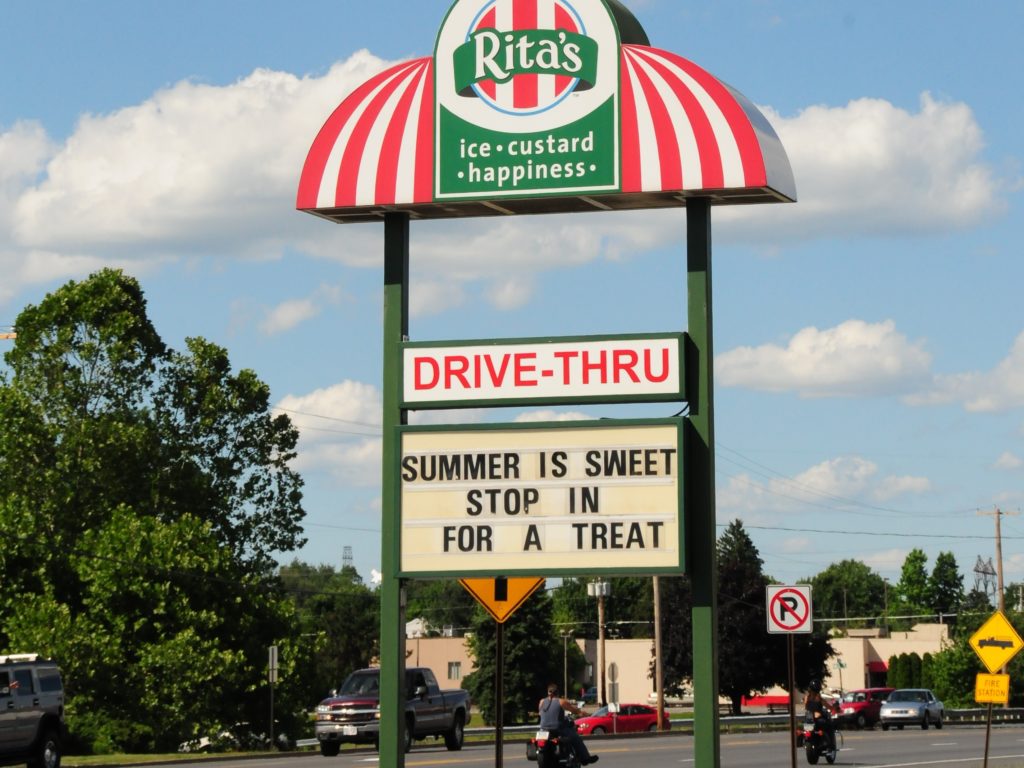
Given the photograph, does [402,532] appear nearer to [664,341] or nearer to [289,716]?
[664,341]

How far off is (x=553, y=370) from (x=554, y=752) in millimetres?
13900

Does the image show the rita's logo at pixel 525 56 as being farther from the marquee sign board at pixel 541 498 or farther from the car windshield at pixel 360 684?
the car windshield at pixel 360 684

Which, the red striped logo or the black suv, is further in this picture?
the black suv

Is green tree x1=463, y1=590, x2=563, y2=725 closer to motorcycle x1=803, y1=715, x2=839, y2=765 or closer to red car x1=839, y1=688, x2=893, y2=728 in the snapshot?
red car x1=839, y1=688, x2=893, y2=728

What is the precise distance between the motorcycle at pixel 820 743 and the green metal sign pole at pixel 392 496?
21.1 meters

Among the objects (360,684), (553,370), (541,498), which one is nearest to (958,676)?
(360,684)

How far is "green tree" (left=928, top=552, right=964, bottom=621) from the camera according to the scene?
177m

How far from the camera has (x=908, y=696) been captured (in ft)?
202

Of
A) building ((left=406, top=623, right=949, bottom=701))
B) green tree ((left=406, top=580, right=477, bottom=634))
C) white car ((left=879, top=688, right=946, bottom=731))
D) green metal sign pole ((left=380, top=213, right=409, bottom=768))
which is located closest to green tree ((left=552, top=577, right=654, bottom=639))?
building ((left=406, top=623, right=949, bottom=701))

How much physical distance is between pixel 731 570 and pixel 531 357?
6766 cm

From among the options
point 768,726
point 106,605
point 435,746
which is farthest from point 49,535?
point 768,726

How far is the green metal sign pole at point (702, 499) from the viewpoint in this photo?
15016mm

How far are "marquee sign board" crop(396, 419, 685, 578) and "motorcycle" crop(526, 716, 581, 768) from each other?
12.5m

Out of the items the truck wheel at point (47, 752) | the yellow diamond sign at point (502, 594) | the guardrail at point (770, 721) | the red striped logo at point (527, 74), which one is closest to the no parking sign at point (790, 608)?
the yellow diamond sign at point (502, 594)
